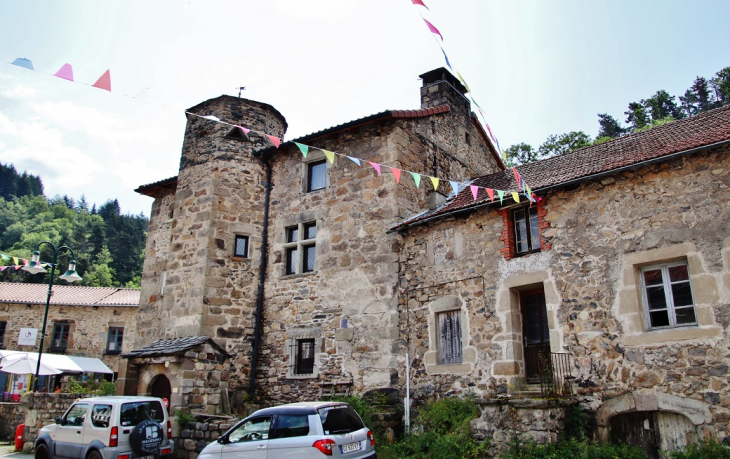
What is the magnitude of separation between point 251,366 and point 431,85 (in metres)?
9.30

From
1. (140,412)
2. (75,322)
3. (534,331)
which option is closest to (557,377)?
(534,331)

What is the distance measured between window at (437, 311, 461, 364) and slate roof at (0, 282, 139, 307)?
69.0 feet

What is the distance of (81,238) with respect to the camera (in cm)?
6681

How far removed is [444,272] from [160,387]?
735 cm

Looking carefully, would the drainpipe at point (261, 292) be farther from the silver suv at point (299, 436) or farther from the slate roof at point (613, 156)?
the silver suv at point (299, 436)

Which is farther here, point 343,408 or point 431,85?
point 431,85

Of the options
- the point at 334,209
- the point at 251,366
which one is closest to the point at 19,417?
the point at 251,366

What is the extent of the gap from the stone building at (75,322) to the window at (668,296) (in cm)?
2459

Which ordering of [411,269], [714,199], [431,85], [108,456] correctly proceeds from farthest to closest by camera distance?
[431,85] → [411,269] → [108,456] → [714,199]

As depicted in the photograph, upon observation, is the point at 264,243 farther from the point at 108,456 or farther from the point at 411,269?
the point at 108,456

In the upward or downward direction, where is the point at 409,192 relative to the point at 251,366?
upward

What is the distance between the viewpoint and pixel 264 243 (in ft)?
49.2

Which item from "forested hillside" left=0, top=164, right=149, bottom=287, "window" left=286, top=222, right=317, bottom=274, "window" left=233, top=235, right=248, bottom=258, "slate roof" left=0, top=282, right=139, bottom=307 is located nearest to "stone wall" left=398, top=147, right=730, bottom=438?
"window" left=286, top=222, right=317, bottom=274

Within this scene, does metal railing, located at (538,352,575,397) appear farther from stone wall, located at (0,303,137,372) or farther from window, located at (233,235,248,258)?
stone wall, located at (0,303,137,372)
